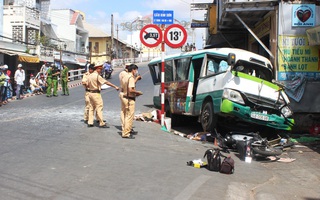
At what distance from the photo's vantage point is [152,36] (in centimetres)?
1109

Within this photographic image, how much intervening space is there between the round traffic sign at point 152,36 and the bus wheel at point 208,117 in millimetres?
2378

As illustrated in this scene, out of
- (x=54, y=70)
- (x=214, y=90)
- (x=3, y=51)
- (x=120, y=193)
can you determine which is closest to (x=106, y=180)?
(x=120, y=193)

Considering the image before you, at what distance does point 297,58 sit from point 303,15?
4.61ft

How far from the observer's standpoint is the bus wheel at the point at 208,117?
397 inches

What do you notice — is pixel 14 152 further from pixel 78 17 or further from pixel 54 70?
pixel 78 17

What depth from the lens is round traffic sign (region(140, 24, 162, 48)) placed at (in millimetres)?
11031

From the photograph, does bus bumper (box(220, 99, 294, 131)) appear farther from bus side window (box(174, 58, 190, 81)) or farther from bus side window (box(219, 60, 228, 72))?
bus side window (box(174, 58, 190, 81))

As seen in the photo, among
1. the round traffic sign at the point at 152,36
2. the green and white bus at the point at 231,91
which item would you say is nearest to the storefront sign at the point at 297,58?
the green and white bus at the point at 231,91

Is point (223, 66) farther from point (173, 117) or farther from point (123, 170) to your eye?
point (123, 170)

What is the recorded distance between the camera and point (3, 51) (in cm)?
2519

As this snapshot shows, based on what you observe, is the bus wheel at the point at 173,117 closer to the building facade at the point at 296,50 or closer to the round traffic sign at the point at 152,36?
the round traffic sign at the point at 152,36

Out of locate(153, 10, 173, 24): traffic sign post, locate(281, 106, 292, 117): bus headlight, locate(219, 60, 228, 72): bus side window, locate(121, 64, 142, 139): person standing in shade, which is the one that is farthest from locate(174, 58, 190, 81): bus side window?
locate(281, 106, 292, 117): bus headlight

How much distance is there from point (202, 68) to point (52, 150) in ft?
17.3

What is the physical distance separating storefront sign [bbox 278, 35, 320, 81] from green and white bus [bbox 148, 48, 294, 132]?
1.69 metres
